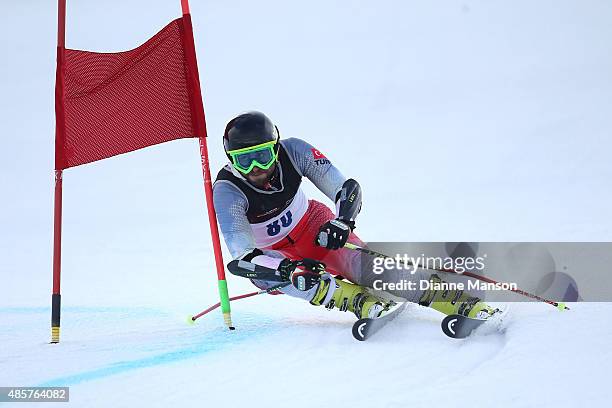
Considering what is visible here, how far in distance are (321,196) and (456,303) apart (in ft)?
22.0

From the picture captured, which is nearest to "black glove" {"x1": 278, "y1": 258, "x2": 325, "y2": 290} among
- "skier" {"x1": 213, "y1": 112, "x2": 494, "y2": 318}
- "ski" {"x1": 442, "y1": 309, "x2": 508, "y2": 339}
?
"skier" {"x1": 213, "y1": 112, "x2": 494, "y2": 318}

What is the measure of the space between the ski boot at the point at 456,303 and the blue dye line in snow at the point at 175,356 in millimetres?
910

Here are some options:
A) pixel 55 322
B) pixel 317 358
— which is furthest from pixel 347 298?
Answer: pixel 55 322

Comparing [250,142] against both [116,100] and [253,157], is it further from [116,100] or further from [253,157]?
[116,100]

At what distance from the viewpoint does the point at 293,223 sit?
437 centimetres

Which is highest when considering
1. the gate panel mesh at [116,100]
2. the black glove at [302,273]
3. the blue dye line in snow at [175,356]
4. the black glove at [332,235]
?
the gate panel mesh at [116,100]

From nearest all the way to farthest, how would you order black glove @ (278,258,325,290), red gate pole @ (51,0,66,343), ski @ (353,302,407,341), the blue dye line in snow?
the blue dye line in snow, ski @ (353,302,407,341), black glove @ (278,258,325,290), red gate pole @ (51,0,66,343)

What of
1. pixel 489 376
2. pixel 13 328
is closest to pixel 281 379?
pixel 489 376

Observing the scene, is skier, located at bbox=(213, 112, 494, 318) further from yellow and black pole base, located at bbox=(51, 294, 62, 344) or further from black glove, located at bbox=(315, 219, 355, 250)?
yellow and black pole base, located at bbox=(51, 294, 62, 344)

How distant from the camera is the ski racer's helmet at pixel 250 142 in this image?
386cm

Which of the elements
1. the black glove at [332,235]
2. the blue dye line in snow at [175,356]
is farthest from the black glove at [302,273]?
the blue dye line in snow at [175,356]

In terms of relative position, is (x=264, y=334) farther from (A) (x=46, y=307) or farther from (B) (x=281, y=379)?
(A) (x=46, y=307)

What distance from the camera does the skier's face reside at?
398cm

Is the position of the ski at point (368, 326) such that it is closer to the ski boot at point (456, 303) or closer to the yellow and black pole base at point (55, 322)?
the ski boot at point (456, 303)
